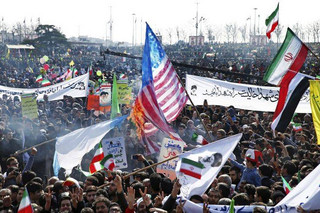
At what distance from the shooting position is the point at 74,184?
6.71 m

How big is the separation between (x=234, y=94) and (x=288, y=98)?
428cm

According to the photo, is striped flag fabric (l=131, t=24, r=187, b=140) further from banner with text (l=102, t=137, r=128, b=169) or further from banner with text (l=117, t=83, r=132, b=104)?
banner with text (l=117, t=83, r=132, b=104)

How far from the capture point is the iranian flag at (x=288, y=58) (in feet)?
30.1

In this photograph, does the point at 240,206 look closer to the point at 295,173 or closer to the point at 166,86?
the point at 295,173

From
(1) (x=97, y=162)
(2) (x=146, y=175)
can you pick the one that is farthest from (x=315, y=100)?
(1) (x=97, y=162)

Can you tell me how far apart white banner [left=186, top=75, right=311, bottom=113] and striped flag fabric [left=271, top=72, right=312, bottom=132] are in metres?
3.44

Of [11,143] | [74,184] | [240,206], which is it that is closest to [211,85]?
[11,143]

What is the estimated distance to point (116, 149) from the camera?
8.86m

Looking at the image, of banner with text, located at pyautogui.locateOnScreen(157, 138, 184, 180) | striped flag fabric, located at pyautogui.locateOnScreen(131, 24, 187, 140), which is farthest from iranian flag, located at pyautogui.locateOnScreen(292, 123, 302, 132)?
banner with text, located at pyautogui.locateOnScreen(157, 138, 184, 180)

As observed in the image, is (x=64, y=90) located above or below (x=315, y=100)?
below

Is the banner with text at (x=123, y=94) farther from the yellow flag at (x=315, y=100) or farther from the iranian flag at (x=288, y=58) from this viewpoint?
the yellow flag at (x=315, y=100)

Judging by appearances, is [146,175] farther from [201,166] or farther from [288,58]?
[288,58]

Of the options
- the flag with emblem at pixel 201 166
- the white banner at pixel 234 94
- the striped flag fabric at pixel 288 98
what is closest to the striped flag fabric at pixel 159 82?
the striped flag fabric at pixel 288 98

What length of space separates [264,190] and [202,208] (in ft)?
3.07
